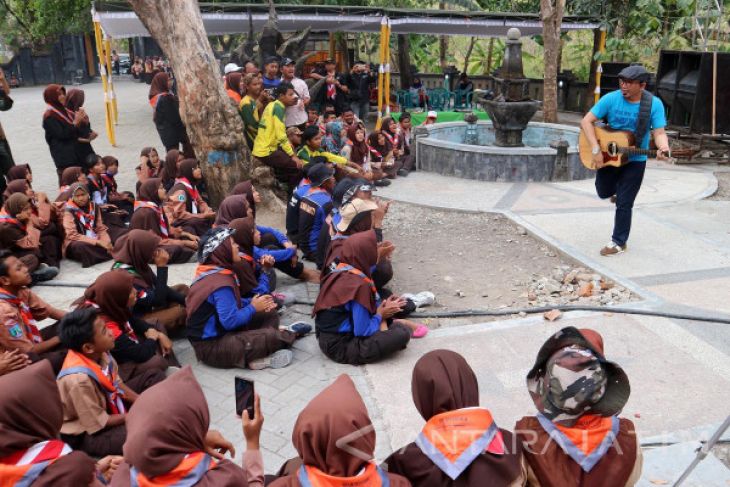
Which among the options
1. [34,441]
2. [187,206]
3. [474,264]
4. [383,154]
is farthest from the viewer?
[383,154]

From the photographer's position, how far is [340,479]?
2.19 m

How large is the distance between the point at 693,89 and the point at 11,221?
1173 centimetres

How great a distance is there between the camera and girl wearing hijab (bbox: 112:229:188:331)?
4.77 m

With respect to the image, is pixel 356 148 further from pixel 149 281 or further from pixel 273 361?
pixel 273 361

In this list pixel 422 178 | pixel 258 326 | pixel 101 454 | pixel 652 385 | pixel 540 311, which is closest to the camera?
pixel 101 454

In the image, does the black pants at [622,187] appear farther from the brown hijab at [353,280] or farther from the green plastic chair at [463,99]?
the green plastic chair at [463,99]

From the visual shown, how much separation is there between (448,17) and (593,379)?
45.6 feet

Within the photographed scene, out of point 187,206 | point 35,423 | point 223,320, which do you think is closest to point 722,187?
point 187,206

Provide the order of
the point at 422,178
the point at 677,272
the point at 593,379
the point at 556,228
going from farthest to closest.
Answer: the point at 422,178, the point at 556,228, the point at 677,272, the point at 593,379

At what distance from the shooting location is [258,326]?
16.0ft

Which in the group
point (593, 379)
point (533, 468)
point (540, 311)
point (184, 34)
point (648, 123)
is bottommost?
point (540, 311)

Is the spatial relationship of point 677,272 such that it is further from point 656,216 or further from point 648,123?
point 656,216

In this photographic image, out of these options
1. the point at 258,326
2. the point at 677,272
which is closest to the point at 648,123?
the point at 677,272

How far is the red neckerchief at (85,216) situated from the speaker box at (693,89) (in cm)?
1085
